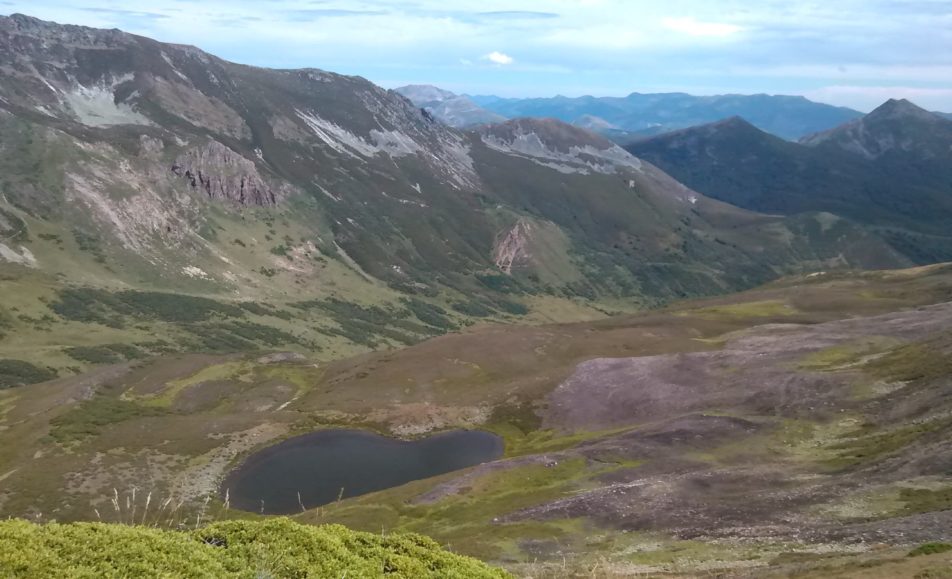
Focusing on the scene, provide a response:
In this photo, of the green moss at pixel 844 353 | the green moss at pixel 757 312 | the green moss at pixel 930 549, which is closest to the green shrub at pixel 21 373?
the green moss at pixel 757 312

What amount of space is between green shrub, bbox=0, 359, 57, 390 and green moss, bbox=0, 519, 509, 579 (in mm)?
196679

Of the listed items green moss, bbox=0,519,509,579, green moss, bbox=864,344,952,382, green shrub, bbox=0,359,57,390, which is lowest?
green shrub, bbox=0,359,57,390

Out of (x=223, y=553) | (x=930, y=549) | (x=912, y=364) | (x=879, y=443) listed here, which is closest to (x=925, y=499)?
(x=930, y=549)

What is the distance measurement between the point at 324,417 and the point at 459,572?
103 metres

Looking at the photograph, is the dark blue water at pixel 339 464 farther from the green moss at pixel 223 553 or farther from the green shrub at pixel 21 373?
the green shrub at pixel 21 373

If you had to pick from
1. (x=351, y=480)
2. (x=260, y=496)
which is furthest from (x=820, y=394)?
(x=260, y=496)

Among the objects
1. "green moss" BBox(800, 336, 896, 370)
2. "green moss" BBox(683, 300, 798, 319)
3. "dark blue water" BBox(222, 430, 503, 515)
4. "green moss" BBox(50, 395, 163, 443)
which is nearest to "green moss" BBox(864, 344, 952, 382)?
"green moss" BBox(800, 336, 896, 370)

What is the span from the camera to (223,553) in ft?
81.7

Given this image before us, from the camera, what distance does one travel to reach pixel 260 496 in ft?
315

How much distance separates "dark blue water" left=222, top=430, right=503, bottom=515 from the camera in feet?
315

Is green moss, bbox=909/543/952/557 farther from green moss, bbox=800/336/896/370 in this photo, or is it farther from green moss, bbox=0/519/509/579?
green moss, bbox=800/336/896/370

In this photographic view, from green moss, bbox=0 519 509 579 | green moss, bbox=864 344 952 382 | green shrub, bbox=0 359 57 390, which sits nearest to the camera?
green moss, bbox=0 519 509 579

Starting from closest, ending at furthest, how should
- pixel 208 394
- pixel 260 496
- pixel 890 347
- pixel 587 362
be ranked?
pixel 260 496
pixel 890 347
pixel 587 362
pixel 208 394

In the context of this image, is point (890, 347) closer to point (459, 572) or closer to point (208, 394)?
point (459, 572)
